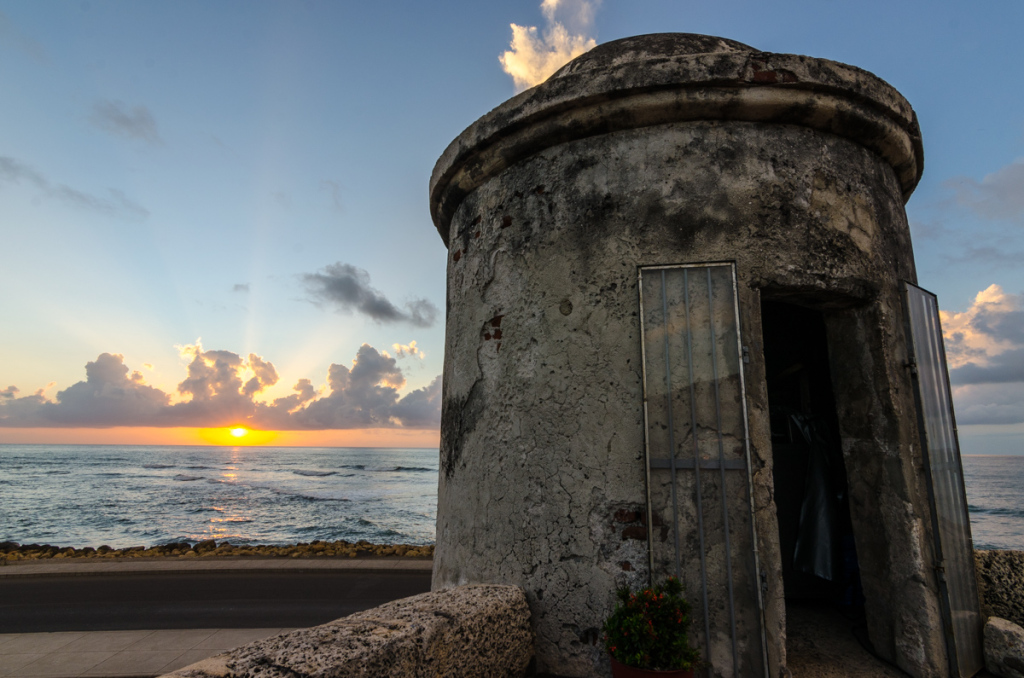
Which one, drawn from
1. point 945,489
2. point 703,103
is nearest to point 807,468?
point 945,489

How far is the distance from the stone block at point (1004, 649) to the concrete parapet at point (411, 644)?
2.59 meters

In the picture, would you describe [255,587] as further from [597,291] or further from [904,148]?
[904,148]

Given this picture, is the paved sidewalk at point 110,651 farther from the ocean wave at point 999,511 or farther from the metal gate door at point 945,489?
the ocean wave at point 999,511

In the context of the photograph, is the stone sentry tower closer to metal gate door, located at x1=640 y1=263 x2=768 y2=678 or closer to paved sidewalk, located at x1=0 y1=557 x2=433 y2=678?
metal gate door, located at x1=640 y1=263 x2=768 y2=678

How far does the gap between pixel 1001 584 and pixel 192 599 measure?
785 centimetres

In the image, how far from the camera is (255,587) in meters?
6.82

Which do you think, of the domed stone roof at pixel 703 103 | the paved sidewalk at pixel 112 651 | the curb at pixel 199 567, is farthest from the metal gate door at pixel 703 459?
the curb at pixel 199 567

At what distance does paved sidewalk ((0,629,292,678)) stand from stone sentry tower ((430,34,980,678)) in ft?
9.63

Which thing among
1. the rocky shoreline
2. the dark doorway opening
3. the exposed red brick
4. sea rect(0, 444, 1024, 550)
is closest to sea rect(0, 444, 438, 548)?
sea rect(0, 444, 1024, 550)

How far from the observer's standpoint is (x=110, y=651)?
15.4 ft

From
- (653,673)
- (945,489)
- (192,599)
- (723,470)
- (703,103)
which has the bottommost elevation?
(192,599)

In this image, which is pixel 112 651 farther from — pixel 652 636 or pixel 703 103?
pixel 703 103

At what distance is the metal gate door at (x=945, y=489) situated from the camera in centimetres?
280

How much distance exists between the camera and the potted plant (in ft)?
7.21
